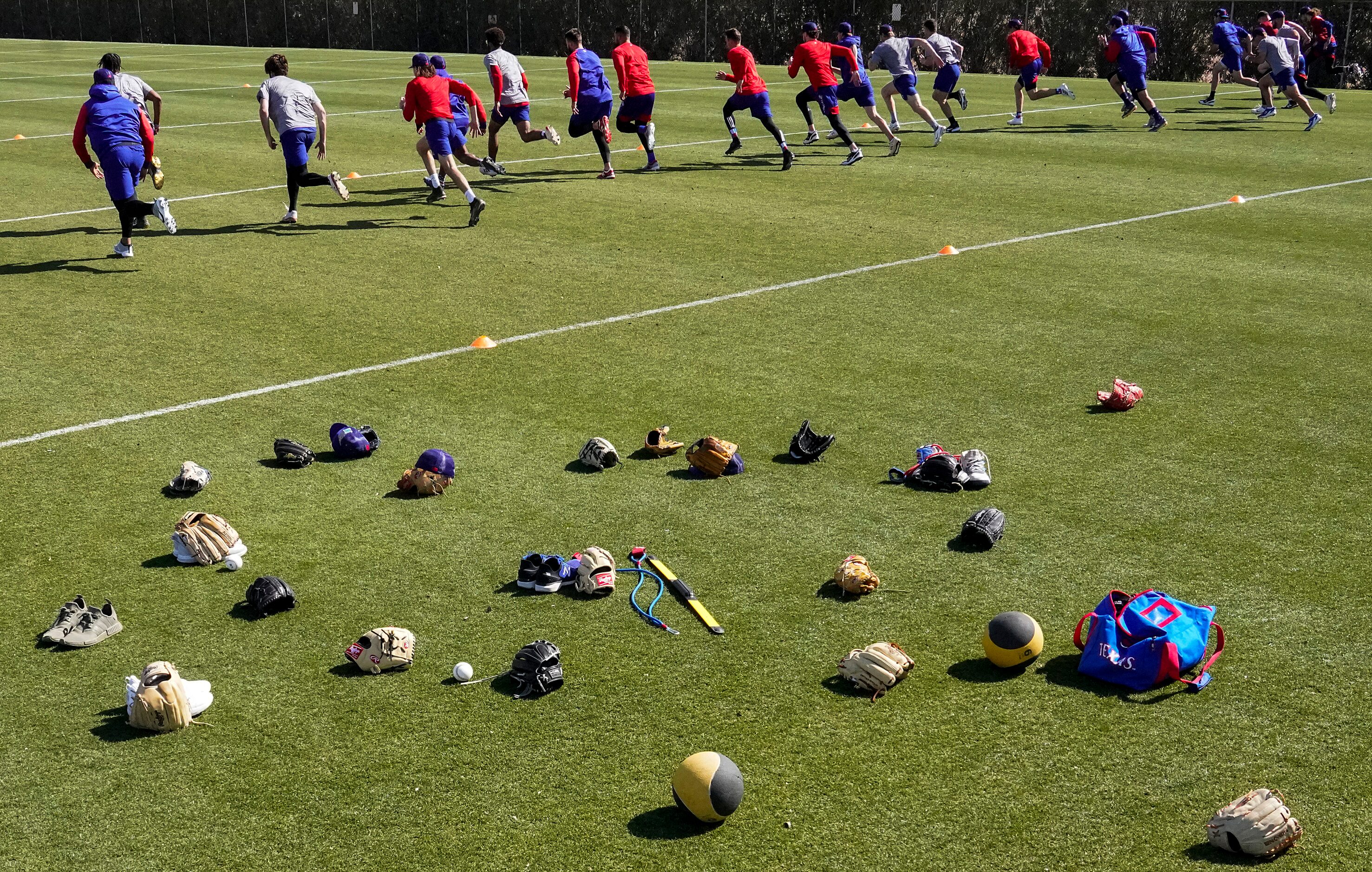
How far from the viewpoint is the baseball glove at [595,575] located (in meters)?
6.76

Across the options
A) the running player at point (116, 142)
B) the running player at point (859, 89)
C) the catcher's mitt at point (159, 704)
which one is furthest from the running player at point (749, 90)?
the catcher's mitt at point (159, 704)

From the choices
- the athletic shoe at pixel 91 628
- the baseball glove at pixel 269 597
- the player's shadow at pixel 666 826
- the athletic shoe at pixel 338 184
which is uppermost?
Result: the athletic shoe at pixel 338 184

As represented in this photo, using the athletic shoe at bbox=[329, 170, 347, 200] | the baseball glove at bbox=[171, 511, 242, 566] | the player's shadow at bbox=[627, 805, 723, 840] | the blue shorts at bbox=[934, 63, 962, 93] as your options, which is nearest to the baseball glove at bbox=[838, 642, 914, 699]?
the player's shadow at bbox=[627, 805, 723, 840]

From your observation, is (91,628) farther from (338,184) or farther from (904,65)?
(904,65)

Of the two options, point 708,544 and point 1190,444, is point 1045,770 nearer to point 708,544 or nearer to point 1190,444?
point 708,544

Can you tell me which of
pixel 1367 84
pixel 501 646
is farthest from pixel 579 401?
pixel 1367 84

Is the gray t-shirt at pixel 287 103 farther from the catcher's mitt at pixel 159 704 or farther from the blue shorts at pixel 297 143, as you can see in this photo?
the catcher's mitt at pixel 159 704

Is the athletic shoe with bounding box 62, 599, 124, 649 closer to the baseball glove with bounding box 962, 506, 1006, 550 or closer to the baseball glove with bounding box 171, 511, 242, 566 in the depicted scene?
the baseball glove with bounding box 171, 511, 242, 566

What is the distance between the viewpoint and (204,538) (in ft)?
23.7

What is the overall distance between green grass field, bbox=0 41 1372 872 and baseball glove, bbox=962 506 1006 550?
4.3 inches

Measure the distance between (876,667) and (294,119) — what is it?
12.7 meters

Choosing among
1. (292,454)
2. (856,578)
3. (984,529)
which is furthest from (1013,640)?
(292,454)

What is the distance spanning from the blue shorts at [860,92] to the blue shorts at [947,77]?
235 centimetres

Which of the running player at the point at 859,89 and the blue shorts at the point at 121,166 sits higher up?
the running player at the point at 859,89
